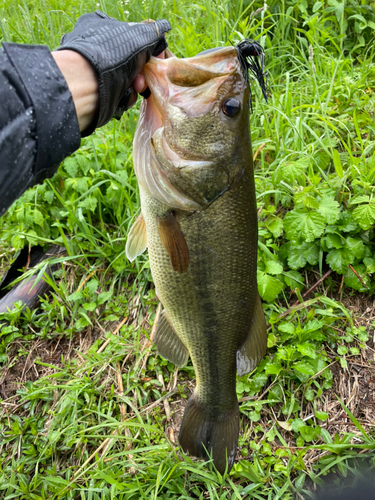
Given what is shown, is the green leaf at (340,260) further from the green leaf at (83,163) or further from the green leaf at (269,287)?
the green leaf at (83,163)

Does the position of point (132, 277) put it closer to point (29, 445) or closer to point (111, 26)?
point (29, 445)

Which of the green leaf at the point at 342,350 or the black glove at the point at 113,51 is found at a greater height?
the black glove at the point at 113,51

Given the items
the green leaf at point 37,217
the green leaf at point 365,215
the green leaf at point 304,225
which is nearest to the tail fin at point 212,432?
the green leaf at point 304,225

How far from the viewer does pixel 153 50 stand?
1752mm

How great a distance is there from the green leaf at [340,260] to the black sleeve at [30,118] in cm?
177

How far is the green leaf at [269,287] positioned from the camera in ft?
8.04

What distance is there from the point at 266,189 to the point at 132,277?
47.1 inches

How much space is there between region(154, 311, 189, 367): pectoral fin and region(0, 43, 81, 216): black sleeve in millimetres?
1026

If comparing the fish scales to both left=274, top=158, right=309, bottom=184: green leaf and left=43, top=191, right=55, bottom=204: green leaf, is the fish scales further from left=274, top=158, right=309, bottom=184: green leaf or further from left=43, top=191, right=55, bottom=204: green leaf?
left=43, top=191, right=55, bottom=204: green leaf

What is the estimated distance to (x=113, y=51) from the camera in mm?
1546

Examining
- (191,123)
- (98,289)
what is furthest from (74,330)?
(191,123)

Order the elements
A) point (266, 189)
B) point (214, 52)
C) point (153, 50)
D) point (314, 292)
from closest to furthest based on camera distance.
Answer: point (214, 52), point (153, 50), point (314, 292), point (266, 189)

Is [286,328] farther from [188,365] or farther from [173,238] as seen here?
[173,238]

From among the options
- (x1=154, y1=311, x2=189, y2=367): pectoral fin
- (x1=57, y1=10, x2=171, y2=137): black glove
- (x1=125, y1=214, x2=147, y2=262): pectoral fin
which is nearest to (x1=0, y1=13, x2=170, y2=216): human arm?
(x1=57, y1=10, x2=171, y2=137): black glove
